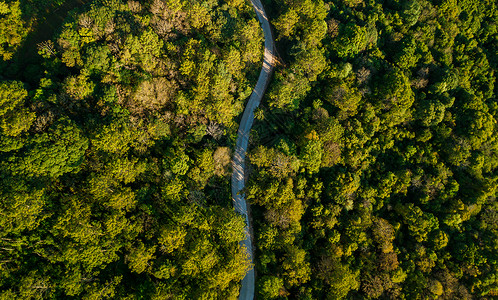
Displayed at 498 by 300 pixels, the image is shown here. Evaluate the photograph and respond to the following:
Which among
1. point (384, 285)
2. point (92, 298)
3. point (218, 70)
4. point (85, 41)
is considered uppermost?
point (218, 70)

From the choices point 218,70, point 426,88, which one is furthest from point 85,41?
point 426,88

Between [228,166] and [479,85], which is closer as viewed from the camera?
[228,166]

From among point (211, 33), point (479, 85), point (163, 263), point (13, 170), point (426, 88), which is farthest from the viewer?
point (479, 85)

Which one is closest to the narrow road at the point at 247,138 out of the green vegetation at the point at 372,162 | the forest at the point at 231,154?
the forest at the point at 231,154

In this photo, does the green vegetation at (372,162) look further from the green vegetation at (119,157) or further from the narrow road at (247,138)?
the green vegetation at (119,157)

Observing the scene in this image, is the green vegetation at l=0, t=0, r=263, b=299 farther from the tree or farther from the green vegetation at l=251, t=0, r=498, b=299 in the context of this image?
the green vegetation at l=251, t=0, r=498, b=299

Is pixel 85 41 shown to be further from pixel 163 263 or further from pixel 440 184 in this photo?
pixel 440 184

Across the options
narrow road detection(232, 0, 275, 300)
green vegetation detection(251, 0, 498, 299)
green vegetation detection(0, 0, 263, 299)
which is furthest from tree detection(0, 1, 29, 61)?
green vegetation detection(251, 0, 498, 299)
